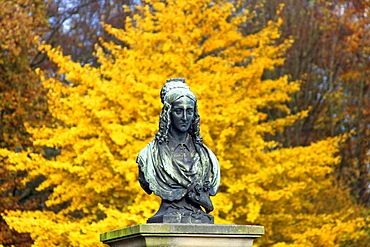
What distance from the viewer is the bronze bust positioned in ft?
27.0

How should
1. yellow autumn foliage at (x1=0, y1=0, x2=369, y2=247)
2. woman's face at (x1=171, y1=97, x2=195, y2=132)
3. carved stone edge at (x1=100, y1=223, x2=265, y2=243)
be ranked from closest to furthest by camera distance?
carved stone edge at (x1=100, y1=223, x2=265, y2=243), woman's face at (x1=171, y1=97, x2=195, y2=132), yellow autumn foliage at (x1=0, y1=0, x2=369, y2=247)

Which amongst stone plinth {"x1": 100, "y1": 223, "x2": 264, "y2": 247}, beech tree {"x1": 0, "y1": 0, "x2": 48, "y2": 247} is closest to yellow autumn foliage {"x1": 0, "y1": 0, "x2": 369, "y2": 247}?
beech tree {"x1": 0, "y1": 0, "x2": 48, "y2": 247}

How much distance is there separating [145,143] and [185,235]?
7.81m

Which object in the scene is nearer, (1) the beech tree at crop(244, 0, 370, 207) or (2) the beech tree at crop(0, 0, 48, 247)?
(2) the beech tree at crop(0, 0, 48, 247)

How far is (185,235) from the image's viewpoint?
7.74 m

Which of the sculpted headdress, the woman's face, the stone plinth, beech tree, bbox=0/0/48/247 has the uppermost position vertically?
beech tree, bbox=0/0/48/247

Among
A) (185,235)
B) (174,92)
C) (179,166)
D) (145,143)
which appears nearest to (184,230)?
(185,235)

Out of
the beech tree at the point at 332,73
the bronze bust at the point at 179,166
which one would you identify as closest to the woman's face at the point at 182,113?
the bronze bust at the point at 179,166

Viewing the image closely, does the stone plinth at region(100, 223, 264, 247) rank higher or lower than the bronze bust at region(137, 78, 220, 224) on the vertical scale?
lower

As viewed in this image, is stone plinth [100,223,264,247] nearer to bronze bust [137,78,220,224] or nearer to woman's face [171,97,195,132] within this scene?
bronze bust [137,78,220,224]

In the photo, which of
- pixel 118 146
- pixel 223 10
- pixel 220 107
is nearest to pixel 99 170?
pixel 118 146

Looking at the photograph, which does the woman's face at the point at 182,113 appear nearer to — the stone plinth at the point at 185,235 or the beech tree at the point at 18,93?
the stone plinth at the point at 185,235

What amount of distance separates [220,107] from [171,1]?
323 cm

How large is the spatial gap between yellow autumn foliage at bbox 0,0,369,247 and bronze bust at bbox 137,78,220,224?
5.73 meters
